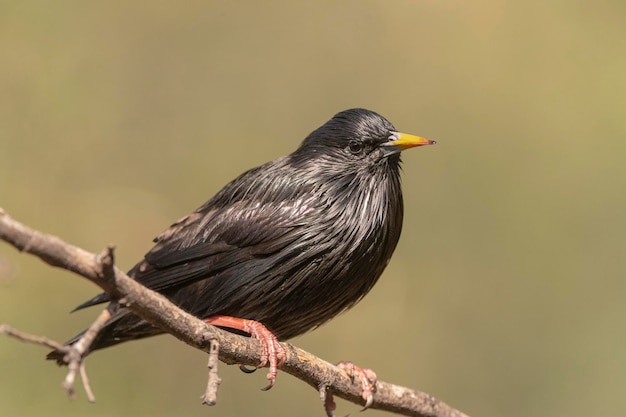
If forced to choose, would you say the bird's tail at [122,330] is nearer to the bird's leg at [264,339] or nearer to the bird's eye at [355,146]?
the bird's leg at [264,339]

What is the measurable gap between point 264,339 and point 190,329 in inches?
31.1

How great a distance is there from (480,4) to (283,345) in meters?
5.26

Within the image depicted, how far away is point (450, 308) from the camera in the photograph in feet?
22.5

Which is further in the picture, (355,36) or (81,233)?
(355,36)

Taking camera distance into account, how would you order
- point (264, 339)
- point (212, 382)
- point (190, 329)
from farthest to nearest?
1. point (264, 339)
2. point (190, 329)
3. point (212, 382)

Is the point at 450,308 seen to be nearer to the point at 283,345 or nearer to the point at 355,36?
the point at 355,36

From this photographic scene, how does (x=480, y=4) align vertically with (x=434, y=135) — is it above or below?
above

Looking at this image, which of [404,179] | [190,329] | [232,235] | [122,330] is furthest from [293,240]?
[404,179]

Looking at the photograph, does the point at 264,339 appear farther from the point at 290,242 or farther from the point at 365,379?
the point at 365,379

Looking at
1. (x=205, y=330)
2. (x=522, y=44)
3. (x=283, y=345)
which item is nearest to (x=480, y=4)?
(x=522, y=44)

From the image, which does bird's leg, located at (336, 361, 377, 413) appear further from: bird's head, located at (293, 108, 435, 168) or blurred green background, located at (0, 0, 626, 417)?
blurred green background, located at (0, 0, 626, 417)

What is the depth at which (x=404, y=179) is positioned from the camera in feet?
23.0

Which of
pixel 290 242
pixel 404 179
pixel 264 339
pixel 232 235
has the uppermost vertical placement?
pixel 404 179

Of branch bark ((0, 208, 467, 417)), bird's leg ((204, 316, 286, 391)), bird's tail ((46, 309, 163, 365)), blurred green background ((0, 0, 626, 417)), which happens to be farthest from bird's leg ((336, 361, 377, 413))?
blurred green background ((0, 0, 626, 417))
